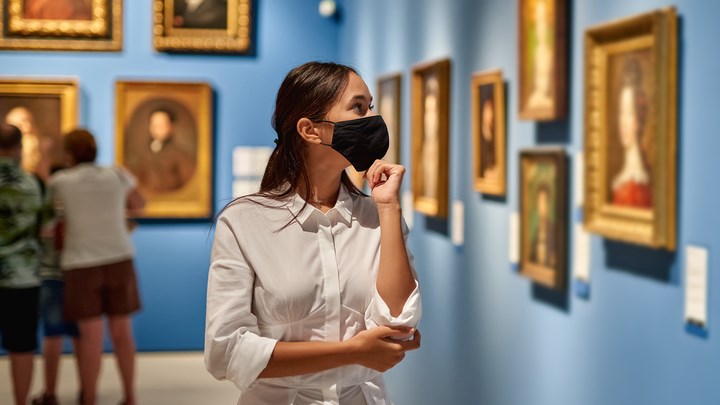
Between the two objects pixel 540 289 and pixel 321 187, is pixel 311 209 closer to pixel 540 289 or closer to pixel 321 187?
pixel 321 187

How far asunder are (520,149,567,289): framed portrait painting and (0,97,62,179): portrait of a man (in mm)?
7024

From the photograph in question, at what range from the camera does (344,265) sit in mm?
2689

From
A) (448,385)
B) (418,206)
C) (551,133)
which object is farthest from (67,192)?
(551,133)

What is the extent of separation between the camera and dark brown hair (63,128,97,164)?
8.02 meters

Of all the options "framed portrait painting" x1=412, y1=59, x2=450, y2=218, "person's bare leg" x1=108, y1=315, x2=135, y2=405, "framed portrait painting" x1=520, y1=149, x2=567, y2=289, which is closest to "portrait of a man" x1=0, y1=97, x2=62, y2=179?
"person's bare leg" x1=108, y1=315, x2=135, y2=405

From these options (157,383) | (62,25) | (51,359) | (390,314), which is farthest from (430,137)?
(62,25)

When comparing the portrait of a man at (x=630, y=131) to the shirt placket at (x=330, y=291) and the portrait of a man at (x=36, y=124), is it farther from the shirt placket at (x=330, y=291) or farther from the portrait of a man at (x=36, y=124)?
the portrait of a man at (x=36, y=124)

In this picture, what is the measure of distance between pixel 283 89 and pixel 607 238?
6.16 ft

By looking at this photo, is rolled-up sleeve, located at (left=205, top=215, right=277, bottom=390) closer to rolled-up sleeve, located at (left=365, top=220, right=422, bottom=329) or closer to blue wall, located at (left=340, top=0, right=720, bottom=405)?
rolled-up sleeve, located at (left=365, top=220, right=422, bottom=329)

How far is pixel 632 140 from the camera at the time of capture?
3896 millimetres

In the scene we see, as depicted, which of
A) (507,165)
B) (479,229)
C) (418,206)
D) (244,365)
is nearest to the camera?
(244,365)

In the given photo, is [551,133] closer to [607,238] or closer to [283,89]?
[607,238]

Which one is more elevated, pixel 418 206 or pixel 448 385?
pixel 418 206

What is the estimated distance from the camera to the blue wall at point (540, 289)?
11.4ft
